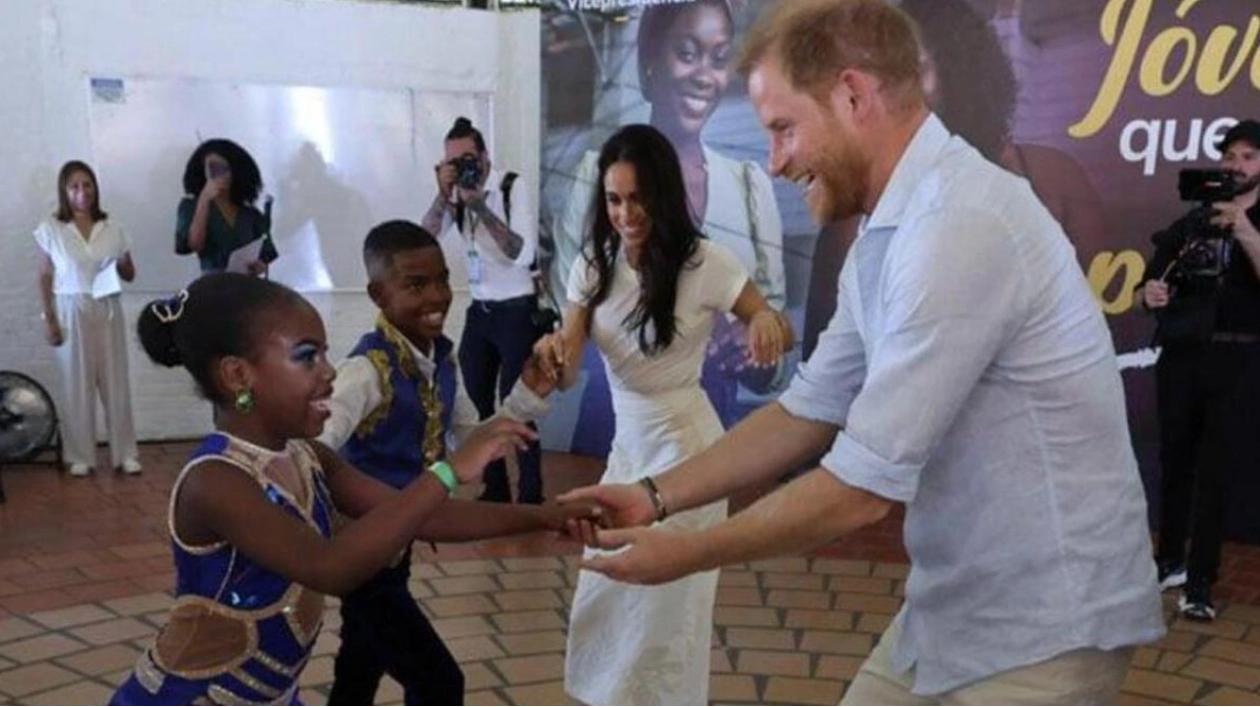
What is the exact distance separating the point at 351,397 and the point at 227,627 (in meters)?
0.74

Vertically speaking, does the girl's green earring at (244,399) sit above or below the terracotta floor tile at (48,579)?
above

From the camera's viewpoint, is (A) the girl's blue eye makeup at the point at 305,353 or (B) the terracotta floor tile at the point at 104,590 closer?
(A) the girl's blue eye makeup at the point at 305,353

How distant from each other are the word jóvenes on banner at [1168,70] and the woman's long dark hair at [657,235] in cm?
282

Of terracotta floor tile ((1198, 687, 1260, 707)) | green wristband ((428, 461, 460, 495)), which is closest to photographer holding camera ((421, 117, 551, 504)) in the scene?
terracotta floor tile ((1198, 687, 1260, 707))

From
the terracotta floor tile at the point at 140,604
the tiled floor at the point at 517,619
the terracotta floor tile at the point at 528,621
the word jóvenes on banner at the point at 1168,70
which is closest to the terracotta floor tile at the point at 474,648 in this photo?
the tiled floor at the point at 517,619

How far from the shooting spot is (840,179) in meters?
1.58

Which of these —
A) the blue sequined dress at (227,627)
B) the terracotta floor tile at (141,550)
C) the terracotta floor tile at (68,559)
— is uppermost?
the blue sequined dress at (227,627)

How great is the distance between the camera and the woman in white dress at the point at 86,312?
6.03m

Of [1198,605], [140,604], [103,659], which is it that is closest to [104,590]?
[140,604]

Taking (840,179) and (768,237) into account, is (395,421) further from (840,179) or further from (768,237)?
(768,237)

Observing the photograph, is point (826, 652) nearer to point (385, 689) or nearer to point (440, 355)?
point (385, 689)

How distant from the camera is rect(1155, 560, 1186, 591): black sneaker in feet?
14.3

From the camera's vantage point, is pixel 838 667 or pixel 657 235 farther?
pixel 838 667

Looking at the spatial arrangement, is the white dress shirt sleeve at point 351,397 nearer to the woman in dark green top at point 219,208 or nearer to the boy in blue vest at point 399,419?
the boy in blue vest at point 399,419
